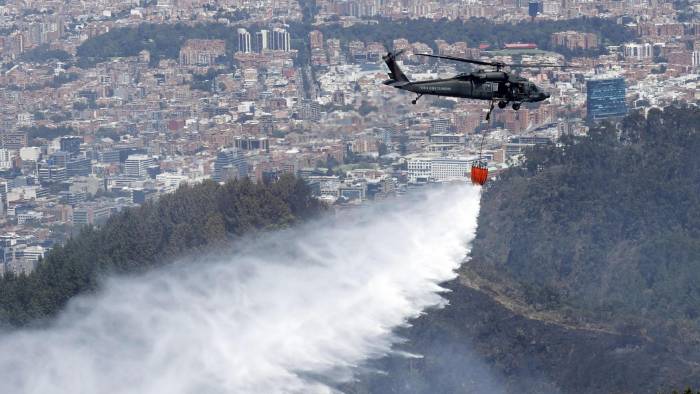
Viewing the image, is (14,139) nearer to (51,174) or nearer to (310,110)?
(51,174)

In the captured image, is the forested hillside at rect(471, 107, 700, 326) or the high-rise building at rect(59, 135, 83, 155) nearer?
the forested hillside at rect(471, 107, 700, 326)

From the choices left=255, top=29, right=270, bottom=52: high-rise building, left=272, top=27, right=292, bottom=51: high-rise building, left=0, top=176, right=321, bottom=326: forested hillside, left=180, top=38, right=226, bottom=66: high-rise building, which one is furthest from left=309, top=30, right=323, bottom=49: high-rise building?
left=0, top=176, right=321, bottom=326: forested hillside

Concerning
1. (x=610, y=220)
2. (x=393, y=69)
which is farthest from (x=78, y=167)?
(x=393, y=69)

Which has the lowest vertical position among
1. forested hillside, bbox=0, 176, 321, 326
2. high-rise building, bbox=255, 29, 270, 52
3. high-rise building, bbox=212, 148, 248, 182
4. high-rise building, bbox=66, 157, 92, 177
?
high-rise building, bbox=66, 157, 92, 177

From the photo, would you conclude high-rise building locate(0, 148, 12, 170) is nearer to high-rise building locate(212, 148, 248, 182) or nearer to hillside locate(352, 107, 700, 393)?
high-rise building locate(212, 148, 248, 182)

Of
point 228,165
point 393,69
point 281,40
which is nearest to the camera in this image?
point 393,69

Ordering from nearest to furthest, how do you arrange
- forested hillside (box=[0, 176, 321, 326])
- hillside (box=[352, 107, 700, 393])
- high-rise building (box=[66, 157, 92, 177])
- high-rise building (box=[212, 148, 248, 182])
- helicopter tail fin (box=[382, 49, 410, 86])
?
1. helicopter tail fin (box=[382, 49, 410, 86])
2. hillside (box=[352, 107, 700, 393])
3. forested hillside (box=[0, 176, 321, 326])
4. high-rise building (box=[212, 148, 248, 182])
5. high-rise building (box=[66, 157, 92, 177])

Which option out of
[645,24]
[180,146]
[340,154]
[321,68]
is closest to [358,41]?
[321,68]
